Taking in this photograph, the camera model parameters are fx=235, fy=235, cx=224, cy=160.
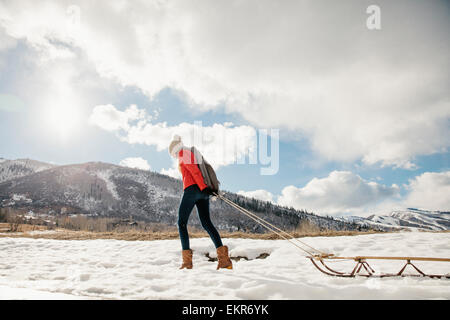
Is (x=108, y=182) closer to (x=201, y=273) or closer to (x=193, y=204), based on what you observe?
(x=193, y=204)

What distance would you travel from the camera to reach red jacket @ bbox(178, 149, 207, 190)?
3893 mm

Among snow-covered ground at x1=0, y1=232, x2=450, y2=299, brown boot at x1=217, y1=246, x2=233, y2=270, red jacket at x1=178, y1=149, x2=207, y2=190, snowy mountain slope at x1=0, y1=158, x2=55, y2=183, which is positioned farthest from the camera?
snowy mountain slope at x1=0, y1=158, x2=55, y2=183

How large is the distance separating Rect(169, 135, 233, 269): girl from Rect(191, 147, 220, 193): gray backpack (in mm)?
52

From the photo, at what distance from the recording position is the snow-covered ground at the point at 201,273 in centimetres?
232

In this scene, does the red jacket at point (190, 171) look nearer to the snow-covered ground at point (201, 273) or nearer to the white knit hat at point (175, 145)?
the white knit hat at point (175, 145)

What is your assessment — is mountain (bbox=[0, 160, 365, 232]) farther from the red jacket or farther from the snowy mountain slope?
the red jacket

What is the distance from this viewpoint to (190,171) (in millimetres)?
3936

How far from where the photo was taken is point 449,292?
6.98 feet

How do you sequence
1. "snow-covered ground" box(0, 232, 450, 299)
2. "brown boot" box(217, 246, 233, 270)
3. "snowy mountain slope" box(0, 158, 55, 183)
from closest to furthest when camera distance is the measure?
"snow-covered ground" box(0, 232, 450, 299) → "brown boot" box(217, 246, 233, 270) → "snowy mountain slope" box(0, 158, 55, 183)

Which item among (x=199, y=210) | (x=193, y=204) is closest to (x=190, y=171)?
(x=193, y=204)

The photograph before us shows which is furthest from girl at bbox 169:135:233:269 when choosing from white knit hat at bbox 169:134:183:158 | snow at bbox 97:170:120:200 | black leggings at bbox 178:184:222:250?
snow at bbox 97:170:120:200

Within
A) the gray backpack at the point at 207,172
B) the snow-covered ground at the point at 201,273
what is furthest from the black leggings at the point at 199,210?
the snow-covered ground at the point at 201,273

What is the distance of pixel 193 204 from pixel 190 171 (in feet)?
1.80
